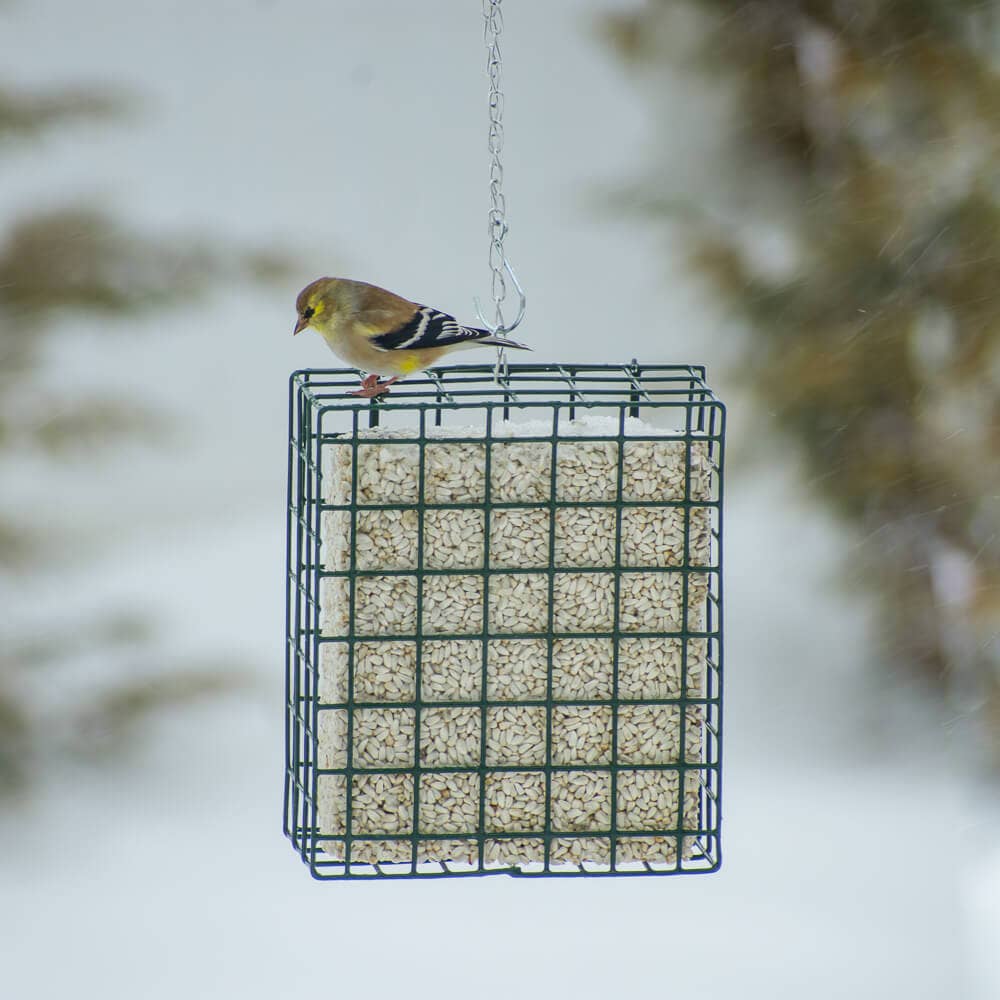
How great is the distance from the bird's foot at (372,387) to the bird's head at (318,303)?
0.35 feet

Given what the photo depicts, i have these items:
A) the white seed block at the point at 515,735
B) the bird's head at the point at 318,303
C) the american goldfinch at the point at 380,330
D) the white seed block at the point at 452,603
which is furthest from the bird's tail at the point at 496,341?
the white seed block at the point at 515,735

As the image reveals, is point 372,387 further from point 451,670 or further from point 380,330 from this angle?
point 451,670

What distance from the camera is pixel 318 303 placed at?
213 centimetres
